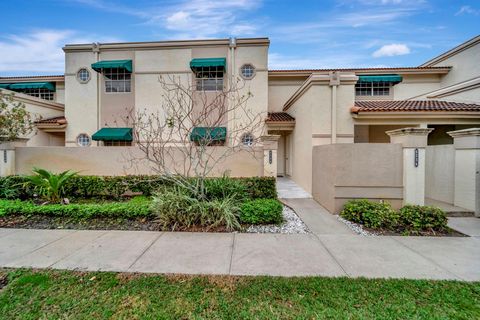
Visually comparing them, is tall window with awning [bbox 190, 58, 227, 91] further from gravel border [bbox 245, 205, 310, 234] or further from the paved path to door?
the paved path to door

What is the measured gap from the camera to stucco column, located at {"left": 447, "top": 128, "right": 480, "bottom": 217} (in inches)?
273

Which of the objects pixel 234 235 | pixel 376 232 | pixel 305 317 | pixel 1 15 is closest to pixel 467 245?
pixel 376 232

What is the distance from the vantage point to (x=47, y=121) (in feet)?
45.9

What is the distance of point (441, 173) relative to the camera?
27.0 ft

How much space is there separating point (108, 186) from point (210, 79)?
8.76 m

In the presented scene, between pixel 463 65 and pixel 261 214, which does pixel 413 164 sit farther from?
pixel 463 65

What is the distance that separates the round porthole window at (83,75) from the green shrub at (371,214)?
1658 cm

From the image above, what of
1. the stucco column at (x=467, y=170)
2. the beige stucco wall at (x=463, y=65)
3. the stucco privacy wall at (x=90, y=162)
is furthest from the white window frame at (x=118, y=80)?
the beige stucco wall at (x=463, y=65)

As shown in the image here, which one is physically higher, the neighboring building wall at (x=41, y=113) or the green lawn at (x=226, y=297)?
the neighboring building wall at (x=41, y=113)

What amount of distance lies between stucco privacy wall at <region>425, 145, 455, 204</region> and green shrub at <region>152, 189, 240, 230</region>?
7.70m

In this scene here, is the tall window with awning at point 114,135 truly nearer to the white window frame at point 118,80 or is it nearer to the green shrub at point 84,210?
the white window frame at point 118,80

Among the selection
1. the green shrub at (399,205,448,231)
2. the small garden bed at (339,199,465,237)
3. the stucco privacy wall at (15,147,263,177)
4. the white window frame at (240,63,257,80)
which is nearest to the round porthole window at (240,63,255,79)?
the white window frame at (240,63,257,80)

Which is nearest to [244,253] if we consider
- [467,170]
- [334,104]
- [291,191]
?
[291,191]

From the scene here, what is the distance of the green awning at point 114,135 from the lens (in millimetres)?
13188
